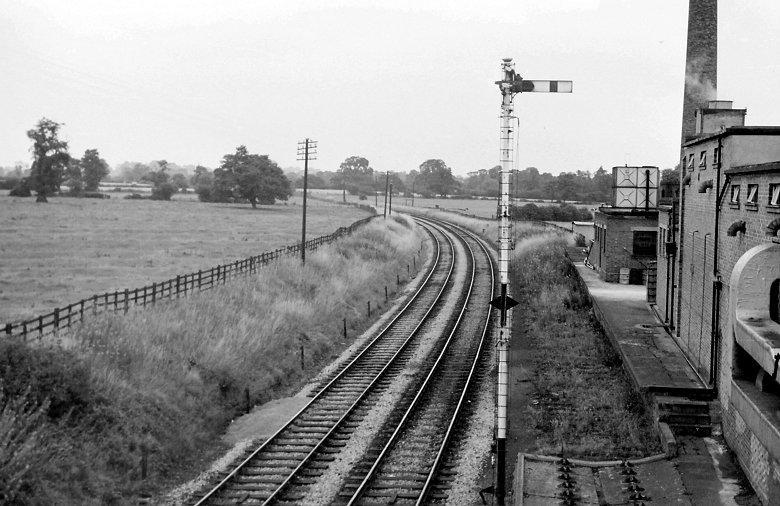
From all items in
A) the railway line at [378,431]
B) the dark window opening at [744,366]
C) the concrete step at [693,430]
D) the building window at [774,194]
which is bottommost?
the railway line at [378,431]

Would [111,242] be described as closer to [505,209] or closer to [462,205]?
[505,209]

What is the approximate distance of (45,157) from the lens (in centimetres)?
8306

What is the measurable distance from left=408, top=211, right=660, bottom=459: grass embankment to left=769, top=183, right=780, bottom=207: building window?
5306mm

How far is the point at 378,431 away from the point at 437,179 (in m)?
157

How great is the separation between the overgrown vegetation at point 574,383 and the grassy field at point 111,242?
1794 centimetres

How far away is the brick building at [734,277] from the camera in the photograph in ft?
37.8

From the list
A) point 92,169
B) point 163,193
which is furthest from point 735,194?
point 92,169

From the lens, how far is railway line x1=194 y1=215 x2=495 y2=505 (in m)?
13.3

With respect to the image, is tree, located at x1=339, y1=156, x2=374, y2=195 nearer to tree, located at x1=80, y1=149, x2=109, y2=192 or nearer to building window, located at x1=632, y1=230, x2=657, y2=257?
tree, located at x1=80, y1=149, x2=109, y2=192

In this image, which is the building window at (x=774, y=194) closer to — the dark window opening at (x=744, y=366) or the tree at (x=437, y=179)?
the dark window opening at (x=744, y=366)

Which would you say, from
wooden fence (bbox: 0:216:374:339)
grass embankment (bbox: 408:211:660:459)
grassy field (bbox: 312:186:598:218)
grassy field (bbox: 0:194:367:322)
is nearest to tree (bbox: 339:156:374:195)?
grassy field (bbox: 312:186:598:218)

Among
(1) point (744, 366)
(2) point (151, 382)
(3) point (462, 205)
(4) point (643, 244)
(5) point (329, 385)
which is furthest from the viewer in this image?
(3) point (462, 205)

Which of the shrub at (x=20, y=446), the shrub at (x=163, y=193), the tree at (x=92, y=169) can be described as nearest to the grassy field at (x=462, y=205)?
the shrub at (x=163, y=193)

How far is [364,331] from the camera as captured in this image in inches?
1118
